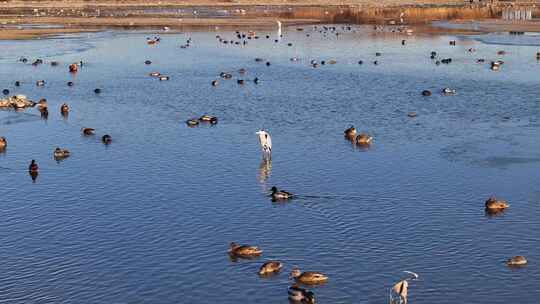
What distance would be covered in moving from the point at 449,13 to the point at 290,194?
319ft

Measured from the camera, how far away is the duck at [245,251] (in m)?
24.6

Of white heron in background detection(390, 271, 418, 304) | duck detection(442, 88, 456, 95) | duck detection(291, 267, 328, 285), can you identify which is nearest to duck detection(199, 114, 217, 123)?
duck detection(442, 88, 456, 95)

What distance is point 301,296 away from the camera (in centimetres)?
2125

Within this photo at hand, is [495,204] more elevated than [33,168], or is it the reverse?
[33,168]

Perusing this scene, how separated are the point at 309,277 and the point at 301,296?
1.22 m

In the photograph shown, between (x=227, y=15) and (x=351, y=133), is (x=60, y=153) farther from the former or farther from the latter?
(x=227, y=15)

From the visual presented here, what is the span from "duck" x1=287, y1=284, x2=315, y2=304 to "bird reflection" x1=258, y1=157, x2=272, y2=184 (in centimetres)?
1146

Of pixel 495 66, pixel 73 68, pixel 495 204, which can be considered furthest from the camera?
pixel 73 68

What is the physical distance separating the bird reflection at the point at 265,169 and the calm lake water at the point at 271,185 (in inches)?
7.8

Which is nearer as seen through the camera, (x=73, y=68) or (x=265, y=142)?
(x=265, y=142)

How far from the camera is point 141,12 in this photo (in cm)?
14200

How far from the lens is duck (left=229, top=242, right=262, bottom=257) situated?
24625 millimetres

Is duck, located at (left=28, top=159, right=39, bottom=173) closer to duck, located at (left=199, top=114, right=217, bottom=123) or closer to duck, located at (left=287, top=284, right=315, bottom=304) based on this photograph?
duck, located at (left=199, top=114, right=217, bottom=123)

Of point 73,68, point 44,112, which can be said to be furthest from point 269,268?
point 73,68
